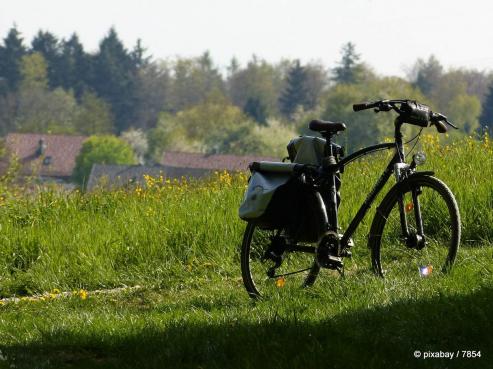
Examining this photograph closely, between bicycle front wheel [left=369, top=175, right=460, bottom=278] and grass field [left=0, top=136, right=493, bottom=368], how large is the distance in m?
0.19

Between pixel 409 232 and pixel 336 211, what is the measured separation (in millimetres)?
581

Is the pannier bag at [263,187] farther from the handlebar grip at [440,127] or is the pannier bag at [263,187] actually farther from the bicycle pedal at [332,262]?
the handlebar grip at [440,127]

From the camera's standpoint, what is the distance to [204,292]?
8906mm

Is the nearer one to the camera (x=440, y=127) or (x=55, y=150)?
(x=440, y=127)

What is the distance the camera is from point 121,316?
752 centimetres

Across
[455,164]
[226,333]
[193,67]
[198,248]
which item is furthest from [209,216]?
[193,67]

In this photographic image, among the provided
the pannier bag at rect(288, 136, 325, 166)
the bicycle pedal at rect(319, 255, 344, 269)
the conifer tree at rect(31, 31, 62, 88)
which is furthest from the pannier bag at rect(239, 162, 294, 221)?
the conifer tree at rect(31, 31, 62, 88)

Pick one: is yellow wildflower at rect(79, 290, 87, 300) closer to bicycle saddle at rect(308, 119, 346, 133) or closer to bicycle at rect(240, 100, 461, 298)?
bicycle at rect(240, 100, 461, 298)

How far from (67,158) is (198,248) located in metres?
113

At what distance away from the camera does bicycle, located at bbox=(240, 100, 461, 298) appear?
7.35m

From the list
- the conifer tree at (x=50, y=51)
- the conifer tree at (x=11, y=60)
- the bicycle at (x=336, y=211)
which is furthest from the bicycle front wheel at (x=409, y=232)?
the conifer tree at (x=50, y=51)

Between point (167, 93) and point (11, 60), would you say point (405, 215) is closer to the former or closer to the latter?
point (11, 60)

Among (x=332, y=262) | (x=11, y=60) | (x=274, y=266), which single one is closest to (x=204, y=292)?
(x=274, y=266)

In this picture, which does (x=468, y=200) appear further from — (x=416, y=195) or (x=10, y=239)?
(x=10, y=239)
